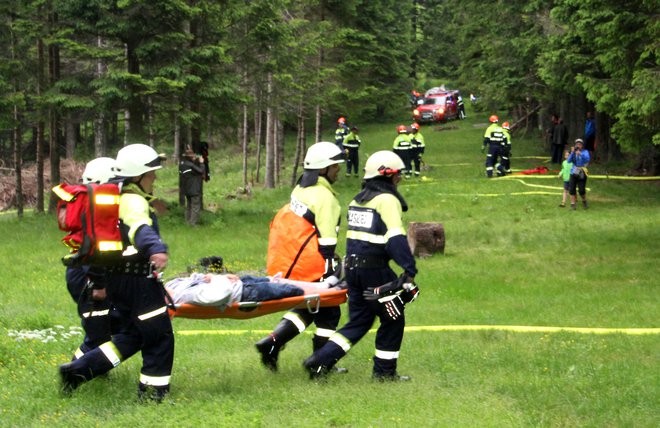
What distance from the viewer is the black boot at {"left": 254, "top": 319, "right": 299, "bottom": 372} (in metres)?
8.34

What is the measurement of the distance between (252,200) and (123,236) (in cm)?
2164

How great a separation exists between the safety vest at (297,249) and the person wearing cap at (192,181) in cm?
1359

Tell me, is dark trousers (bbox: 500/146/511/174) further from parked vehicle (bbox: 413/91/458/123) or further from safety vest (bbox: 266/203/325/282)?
parked vehicle (bbox: 413/91/458/123)

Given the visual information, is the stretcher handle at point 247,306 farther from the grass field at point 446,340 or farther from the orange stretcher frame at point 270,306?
the grass field at point 446,340

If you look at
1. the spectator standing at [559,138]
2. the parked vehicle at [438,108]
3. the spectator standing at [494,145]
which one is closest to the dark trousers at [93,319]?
the spectator standing at [494,145]

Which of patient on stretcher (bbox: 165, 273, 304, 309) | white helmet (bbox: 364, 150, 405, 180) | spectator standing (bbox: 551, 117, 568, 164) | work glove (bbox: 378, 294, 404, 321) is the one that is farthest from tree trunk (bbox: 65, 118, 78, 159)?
work glove (bbox: 378, 294, 404, 321)

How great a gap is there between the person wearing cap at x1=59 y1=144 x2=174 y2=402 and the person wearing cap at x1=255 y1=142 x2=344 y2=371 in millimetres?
1392

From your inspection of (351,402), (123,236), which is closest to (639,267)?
(351,402)

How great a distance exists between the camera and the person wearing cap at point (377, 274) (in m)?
7.64

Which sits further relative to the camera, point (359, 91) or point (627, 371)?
point (359, 91)

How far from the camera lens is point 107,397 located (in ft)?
24.3

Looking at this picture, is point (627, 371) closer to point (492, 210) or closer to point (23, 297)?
point (23, 297)

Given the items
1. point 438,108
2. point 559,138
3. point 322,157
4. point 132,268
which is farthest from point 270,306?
point 438,108

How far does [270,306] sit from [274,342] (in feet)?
1.99
